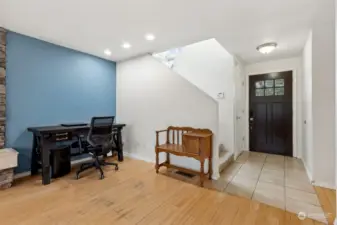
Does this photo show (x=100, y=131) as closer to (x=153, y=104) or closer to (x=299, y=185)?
(x=153, y=104)

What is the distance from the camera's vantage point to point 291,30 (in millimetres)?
2807

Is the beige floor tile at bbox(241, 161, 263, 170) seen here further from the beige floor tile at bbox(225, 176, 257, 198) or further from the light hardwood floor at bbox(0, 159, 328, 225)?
the light hardwood floor at bbox(0, 159, 328, 225)

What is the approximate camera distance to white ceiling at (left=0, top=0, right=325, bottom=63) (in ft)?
6.93

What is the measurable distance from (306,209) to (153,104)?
2917 mm

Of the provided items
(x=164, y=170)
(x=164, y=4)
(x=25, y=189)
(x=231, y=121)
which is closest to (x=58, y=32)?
(x=164, y=4)

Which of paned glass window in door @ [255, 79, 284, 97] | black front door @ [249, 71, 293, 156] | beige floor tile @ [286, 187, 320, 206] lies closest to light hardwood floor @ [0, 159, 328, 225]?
beige floor tile @ [286, 187, 320, 206]

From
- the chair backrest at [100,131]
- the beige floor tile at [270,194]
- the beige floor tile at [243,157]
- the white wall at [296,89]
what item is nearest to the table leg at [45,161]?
the chair backrest at [100,131]

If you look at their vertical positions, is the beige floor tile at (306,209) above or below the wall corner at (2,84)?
below

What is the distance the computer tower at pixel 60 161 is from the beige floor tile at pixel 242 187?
2.66m

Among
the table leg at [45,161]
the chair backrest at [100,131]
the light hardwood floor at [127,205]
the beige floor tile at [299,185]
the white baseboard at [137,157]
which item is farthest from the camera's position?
the white baseboard at [137,157]

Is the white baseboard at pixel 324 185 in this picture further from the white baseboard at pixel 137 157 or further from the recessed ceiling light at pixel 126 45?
the recessed ceiling light at pixel 126 45

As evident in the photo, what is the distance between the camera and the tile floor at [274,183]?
217cm

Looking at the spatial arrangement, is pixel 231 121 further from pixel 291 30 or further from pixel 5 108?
pixel 5 108

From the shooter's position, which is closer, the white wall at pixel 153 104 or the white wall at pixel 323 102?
the white wall at pixel 323 102
